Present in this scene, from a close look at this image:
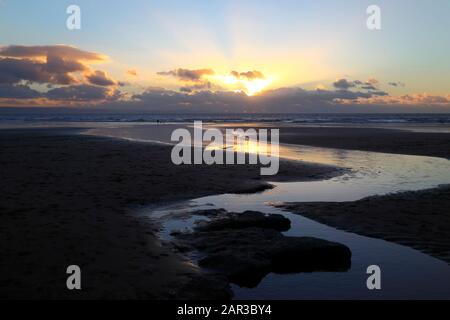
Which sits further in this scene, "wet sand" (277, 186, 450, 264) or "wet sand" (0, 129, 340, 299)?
"wet sand" (277, 186, 450, 264)

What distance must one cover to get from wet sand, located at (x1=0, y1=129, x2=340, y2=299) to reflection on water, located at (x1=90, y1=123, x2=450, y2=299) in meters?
0.95

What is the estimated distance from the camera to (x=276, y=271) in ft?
28.1

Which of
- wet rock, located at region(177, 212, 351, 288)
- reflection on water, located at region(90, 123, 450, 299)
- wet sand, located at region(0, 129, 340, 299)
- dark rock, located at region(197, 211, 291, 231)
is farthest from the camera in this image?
dark rock, located at region(197, 211, 291, 231)

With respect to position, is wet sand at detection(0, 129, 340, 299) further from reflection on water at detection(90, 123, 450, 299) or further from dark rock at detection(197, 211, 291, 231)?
dark rock at detection(197, 211, 291, 231)

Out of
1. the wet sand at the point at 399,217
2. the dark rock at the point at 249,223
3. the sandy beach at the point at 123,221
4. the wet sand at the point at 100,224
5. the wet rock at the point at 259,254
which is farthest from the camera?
the dark rock at the point at 249,223

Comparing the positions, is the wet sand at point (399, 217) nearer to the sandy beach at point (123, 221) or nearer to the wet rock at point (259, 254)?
the sandy beach at point (123, 221)

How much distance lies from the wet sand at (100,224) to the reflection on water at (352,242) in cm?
95

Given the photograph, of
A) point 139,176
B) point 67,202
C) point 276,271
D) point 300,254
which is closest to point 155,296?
point 276,271

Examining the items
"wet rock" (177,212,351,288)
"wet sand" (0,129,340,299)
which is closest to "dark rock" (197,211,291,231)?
"wet rock" (177,212,351,288)

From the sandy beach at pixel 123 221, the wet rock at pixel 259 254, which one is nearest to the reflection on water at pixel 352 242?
the wet rock at pixel 259 254

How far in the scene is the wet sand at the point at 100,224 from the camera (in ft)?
24.1

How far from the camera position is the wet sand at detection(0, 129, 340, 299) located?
7352 mm

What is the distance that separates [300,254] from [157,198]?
24.5 feet

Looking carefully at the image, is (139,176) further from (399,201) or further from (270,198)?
(399,201)
